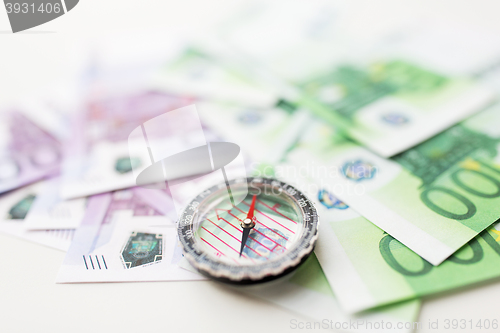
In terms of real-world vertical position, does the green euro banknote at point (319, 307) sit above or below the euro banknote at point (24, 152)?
above

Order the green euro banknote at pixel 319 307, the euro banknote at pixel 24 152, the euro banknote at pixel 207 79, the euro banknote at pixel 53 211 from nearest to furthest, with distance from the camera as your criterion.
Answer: the green euro banknote at pixel 319 307, the euro banknote at pixel 53 211, the euro banknote at pixel 24 152, the euro banknote at pixel 207 79

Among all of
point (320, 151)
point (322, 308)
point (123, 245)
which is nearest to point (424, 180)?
point (320, 151)

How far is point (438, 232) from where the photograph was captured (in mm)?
856

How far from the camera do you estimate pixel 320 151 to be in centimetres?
114

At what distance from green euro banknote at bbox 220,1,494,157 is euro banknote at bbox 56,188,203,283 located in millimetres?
605

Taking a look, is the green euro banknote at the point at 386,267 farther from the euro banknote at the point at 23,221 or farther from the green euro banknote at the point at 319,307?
the euro banknote at the point at 23,221

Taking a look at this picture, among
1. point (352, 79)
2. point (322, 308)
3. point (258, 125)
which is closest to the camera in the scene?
point (322, 308)

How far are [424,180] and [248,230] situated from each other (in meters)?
0.48

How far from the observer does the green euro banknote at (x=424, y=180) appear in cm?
87

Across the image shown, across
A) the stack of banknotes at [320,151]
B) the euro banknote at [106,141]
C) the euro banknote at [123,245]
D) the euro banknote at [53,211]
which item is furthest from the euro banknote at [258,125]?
the euro banknote at [53,211]

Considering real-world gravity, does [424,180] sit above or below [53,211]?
above

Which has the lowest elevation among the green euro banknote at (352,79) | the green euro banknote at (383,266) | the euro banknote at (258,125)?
the euro banknote at (258,125)

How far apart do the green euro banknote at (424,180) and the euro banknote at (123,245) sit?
40 cm

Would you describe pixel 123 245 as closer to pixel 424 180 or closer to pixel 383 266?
pixel 383 266
